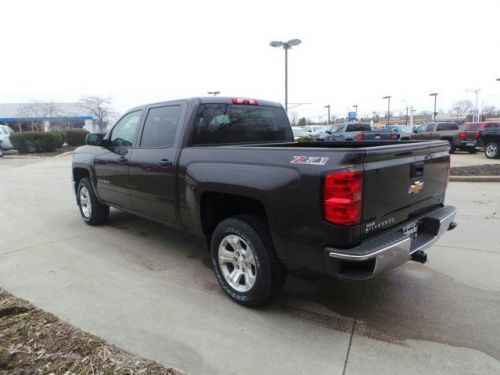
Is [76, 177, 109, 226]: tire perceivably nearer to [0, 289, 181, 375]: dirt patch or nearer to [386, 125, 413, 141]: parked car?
[0, 289, 181, 375]: dirt patch

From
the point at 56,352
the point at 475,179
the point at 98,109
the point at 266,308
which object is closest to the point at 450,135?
the point at 475,179

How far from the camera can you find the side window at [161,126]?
4.35m

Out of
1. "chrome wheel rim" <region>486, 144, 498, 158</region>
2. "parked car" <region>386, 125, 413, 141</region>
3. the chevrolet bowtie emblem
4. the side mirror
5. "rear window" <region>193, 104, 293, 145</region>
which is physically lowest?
"chrome wheel rim" <region>486, 144, 498, 158</region>

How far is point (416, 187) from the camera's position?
338cm

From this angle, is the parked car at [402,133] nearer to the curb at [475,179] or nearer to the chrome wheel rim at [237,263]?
the curb at [475,179]

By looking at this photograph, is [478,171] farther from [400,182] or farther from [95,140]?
[95,140]

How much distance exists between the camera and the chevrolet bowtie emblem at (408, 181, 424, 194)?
3316 mm

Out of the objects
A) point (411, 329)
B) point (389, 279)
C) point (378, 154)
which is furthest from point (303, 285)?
point (378, 154)

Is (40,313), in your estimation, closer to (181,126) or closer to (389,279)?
(181,126)

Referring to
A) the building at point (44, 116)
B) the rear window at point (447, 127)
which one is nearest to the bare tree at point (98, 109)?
the building at point (44, 116)

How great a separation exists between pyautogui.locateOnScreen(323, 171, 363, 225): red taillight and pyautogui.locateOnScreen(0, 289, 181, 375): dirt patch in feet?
5.09

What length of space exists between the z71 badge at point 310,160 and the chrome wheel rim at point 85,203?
448cm

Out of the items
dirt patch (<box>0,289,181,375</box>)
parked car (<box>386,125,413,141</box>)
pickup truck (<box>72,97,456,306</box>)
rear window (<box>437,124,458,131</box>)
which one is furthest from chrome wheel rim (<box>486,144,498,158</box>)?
dirt patch (<box>0,289,181,375</box>)

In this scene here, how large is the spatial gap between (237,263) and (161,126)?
1951mm
